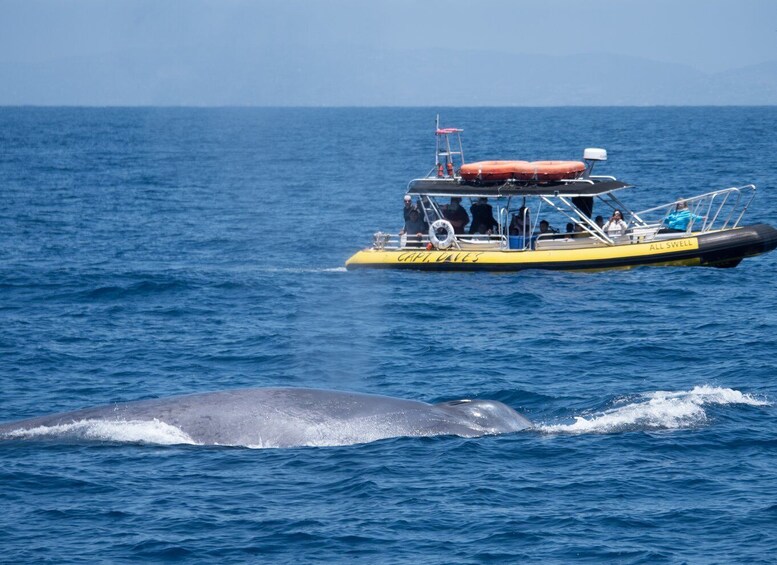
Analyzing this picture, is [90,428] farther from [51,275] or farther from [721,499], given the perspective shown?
[51,275]

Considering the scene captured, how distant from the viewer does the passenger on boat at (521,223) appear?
35.7 meters

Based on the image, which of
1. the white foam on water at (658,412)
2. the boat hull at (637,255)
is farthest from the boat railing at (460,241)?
the white foam on water at (658,412)

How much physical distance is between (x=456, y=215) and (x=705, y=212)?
54.0ft

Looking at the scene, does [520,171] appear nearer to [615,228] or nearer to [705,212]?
[615,228]

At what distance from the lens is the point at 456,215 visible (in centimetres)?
3741

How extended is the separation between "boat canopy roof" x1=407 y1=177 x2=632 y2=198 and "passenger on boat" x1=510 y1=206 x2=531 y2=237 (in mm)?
565

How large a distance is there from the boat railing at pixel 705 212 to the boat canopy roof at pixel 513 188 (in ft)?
4.79

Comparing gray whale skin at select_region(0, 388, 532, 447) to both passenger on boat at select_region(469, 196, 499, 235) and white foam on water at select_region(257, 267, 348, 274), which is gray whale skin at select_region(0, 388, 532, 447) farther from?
Answer: passenger on boat at select_region(469, 196, 499, 235)

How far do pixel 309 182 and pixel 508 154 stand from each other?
26403 millimetres

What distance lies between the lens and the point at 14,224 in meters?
49.2

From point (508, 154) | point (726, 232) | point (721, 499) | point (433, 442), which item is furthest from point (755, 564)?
point (508, 154)

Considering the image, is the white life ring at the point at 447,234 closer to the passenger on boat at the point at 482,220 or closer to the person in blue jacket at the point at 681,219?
the passenger on boat at the point at 482,220

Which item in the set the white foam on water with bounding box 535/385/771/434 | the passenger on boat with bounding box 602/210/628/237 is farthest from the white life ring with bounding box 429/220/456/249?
the white foam on water with bounding box 535/385/771/434

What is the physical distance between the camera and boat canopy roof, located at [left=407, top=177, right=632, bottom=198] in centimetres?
3553
